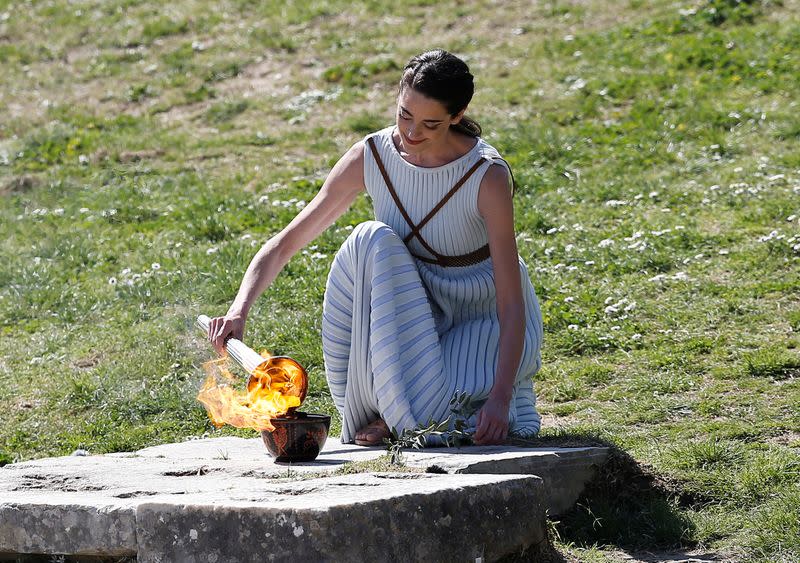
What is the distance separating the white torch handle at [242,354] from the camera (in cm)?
387

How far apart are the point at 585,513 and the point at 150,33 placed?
11.2 metres

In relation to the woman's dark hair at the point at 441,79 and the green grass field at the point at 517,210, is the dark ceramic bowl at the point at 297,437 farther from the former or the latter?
the woman's dark hair at the point at 441,79

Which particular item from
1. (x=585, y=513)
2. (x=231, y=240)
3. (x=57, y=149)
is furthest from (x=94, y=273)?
(x=585, y=513)

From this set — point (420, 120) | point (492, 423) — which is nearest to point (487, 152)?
point (420, 120)

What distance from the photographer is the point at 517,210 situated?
8.48 metres

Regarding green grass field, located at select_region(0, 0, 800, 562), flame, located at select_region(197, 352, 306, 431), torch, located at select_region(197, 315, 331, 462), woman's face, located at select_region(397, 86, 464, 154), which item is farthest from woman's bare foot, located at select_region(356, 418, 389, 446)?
woman's face, located at select_region(397, 86, 464, 154)

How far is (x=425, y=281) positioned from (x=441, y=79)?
2.60 ft

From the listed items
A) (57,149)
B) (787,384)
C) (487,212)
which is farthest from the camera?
(57,149)

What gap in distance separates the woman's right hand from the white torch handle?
3cm

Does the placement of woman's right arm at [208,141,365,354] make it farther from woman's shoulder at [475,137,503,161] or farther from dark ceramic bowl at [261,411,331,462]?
dark ceramic bowl at [261,411,331,462]

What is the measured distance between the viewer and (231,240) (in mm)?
8531

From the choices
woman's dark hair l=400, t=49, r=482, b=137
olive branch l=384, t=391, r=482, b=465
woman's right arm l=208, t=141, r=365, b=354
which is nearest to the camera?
olive branch l=384, t=391, r=482, b=465

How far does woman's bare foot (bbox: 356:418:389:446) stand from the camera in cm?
434

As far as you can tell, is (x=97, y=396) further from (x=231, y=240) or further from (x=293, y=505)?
(x=293, y=505)
